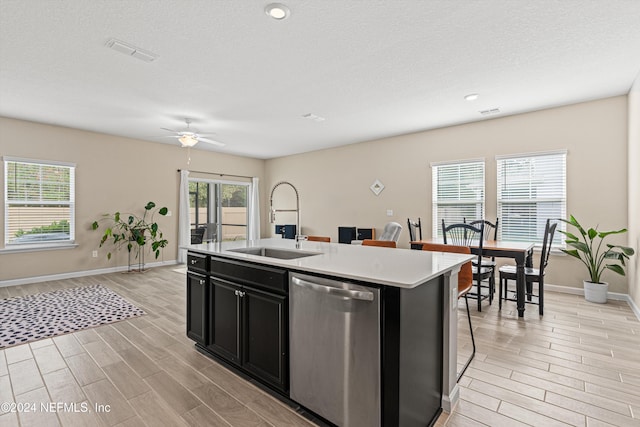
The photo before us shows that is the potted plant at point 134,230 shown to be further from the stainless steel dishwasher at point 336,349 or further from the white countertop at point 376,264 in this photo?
the stainless steel dishwasher at point 336,349

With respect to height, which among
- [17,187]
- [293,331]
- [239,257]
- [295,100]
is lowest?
[293,331]

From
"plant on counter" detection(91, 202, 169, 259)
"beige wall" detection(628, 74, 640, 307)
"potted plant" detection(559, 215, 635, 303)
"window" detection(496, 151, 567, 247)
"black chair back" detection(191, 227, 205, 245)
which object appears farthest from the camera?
"black chair back" detection(191, 227, 205, 245)

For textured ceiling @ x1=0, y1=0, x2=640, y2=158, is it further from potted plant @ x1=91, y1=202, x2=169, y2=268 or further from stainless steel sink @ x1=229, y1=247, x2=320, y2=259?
potted plant @ x1=91, y1=202, x2=169, y2=268

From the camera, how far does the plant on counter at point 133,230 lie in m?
6.07

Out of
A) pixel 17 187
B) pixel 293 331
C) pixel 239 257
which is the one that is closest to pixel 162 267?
pixel 17 187

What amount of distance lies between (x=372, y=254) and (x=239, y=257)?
1.00 meters

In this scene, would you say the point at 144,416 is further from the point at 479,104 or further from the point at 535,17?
the point at 479,104

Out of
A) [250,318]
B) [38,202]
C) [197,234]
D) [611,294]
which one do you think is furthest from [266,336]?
[197,234]

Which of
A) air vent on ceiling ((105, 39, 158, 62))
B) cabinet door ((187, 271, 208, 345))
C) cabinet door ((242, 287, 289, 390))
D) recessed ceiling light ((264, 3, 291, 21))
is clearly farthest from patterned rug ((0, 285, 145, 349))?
recessed ceiling light ((264, 3, 291, 21))

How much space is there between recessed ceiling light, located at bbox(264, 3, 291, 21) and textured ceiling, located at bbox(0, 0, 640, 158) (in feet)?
0.22

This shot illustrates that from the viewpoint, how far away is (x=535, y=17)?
245cm

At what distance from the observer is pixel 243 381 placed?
2.26 meters

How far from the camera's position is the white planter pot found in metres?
4.02

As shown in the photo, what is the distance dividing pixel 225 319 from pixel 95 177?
527 centimetres
